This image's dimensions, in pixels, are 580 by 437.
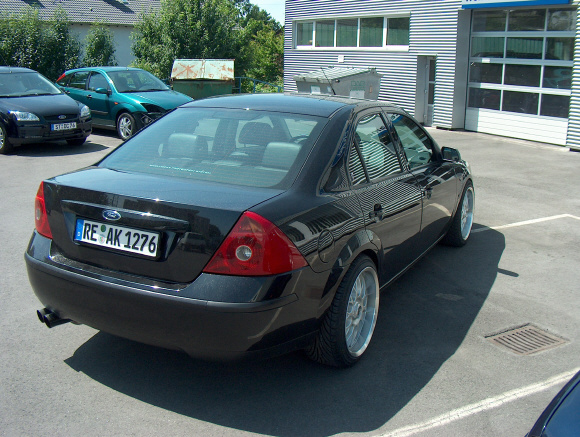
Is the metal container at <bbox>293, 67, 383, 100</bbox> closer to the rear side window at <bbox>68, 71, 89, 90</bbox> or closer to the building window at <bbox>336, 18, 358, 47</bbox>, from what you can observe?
the building window at <bbox>336, 18, 358, 47</bbox>

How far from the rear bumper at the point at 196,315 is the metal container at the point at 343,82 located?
12.8m

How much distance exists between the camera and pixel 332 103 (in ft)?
13.9

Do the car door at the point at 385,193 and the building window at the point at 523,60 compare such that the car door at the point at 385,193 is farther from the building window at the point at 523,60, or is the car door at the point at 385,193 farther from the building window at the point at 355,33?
the building window at the point at 355,33

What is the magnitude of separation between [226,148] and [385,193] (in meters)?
1.15

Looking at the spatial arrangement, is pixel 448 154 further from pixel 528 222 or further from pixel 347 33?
pixel 347 33

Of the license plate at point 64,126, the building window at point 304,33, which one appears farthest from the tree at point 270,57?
the license plate at point 64,126

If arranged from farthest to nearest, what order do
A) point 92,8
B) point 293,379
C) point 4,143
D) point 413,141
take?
point 92,8 → point 4,143 → point 413,141 → point 293,379

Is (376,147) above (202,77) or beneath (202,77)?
beneath

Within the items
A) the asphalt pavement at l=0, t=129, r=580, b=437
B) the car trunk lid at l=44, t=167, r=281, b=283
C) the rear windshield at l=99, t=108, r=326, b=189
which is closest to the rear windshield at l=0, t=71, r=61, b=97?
the asphalt pavement at l=0, t=129, r=580, b=437

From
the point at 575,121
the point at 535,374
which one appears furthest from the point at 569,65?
the point at 535,374

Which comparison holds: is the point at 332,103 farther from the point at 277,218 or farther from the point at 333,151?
the point at 277,218

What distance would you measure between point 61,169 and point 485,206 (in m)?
6.61

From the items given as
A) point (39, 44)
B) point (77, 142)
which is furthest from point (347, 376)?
point (39, 44)

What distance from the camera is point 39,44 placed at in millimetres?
24734
